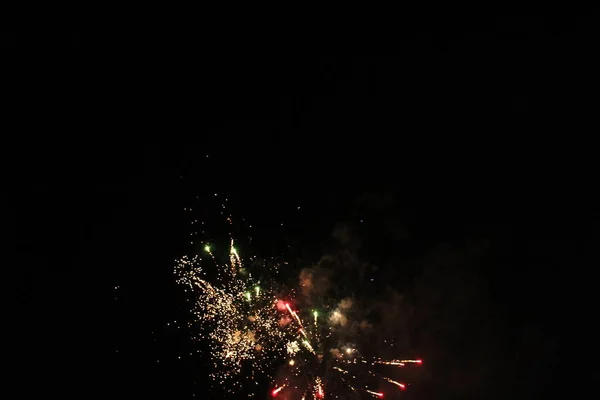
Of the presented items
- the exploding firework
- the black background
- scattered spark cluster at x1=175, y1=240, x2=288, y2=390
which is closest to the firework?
the exploding firework

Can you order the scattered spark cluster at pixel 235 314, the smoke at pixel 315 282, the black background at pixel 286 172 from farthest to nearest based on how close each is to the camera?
1. the smoke at pixel 315 282
2. the scattered spark cluster at pixel 235 314
3. the black background at pixel 286 172

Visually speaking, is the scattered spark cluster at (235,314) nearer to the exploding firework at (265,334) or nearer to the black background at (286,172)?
→ the exploding firework at (265,334)

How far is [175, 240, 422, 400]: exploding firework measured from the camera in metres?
6.09

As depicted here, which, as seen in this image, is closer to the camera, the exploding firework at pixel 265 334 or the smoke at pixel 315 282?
the exploding firework at pixel 265 334

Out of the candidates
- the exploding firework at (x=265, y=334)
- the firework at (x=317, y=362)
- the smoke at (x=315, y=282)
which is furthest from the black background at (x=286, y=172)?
the firework at (x=317, y=362)

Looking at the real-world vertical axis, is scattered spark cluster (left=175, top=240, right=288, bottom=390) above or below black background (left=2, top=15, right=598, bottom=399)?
below

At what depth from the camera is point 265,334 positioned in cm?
620

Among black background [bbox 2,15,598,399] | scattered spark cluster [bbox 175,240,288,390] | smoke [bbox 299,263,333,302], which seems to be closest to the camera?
black background [bbox 2,15,598,399]

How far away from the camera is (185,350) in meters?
6.29

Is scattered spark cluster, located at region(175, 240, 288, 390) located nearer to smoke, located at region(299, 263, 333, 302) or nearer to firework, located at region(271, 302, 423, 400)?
firework, located at region(271, 302, 423, 400)

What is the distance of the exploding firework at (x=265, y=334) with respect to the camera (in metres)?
6.09

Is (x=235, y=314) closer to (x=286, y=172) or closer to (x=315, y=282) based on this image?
(x=315, y=282)

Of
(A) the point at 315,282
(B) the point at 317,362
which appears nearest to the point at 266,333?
(B) the point at 317,362

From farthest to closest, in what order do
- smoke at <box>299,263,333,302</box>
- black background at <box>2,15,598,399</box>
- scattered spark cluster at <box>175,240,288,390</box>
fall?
smoke at <box>299,263,333,302</box>
scattered spark cluster at <box>175,240,288,390</box>
black background at <box>2,15,598,399</box>
